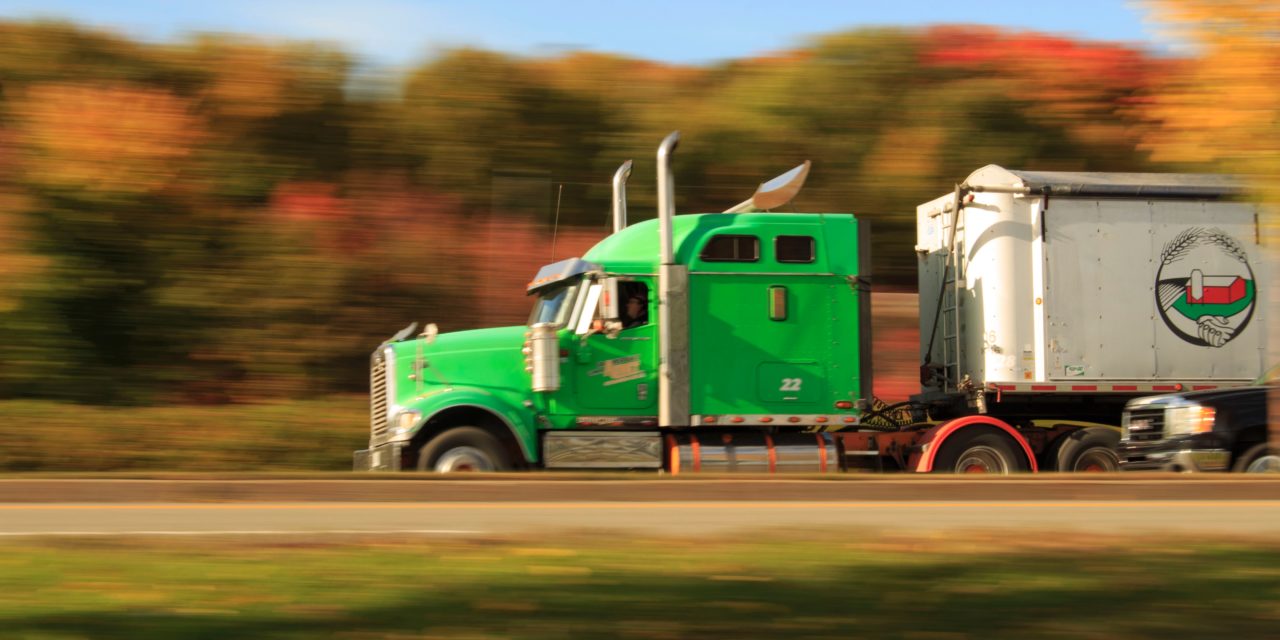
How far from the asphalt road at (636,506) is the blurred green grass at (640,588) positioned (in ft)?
3.11

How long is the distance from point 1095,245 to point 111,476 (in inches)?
382

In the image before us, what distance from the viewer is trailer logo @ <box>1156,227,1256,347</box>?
550 inches

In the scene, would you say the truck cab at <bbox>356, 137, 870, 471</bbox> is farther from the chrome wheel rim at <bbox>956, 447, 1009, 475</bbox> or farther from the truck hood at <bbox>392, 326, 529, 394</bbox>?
the chrome wheel rim at <bbox>956, 447, 1009, 475</bbox>

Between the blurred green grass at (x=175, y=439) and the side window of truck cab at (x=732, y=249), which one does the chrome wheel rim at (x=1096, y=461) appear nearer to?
the side window of truck cab at (x=732, y=249)

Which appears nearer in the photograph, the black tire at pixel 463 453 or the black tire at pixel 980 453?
the black tire at pixel 463 453

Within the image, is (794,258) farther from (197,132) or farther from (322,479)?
(197,132)

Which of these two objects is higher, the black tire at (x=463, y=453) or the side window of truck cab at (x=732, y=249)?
the side window of truck cab at (x=732, y=249)

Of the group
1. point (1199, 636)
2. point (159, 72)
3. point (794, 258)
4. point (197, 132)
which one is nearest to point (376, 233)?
point (197, 132)

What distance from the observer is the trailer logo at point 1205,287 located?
1398 centimetres

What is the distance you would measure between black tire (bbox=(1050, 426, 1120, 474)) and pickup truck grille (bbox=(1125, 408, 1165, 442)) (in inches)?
26.3

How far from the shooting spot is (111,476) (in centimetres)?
984

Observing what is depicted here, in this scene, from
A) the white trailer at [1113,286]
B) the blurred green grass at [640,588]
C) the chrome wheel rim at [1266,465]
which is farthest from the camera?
the white trailer at [1113,286]

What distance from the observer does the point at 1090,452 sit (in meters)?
14.4

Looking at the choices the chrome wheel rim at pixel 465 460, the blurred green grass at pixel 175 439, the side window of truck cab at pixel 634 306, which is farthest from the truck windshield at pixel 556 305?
the blurred green grass at pixel 175 439
